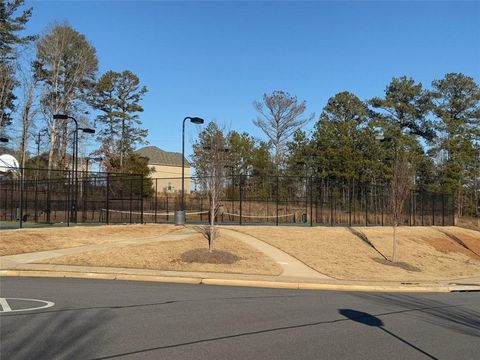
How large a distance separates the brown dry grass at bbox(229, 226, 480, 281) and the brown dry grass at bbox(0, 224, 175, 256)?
541 centimetres

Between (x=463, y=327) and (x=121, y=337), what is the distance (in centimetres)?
617

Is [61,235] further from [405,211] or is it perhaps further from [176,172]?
[176,172]

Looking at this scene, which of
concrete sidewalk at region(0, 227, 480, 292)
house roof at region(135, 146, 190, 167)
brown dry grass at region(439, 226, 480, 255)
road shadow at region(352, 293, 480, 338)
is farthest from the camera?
house roof at region(135, 146, 190, 167)

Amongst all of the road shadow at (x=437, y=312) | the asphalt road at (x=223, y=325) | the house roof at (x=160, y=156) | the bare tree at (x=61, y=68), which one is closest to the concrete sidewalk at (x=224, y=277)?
the road shadow at (x=437, y=312)

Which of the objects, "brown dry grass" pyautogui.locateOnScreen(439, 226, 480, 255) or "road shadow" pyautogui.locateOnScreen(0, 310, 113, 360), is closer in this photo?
"road shadow" pyautogui.locateOnScreen(0, 310, 113, 360)

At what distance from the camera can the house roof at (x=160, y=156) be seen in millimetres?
90162

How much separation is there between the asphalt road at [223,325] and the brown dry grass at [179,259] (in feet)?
13.1

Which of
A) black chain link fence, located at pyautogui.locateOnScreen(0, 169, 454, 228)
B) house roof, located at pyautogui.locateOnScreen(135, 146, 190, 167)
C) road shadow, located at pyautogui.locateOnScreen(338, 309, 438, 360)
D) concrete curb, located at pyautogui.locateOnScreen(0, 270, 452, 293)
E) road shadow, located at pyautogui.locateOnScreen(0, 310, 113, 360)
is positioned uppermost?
house roof, located at pyautogui.locateOnScreen(135, 146, 190, 167)

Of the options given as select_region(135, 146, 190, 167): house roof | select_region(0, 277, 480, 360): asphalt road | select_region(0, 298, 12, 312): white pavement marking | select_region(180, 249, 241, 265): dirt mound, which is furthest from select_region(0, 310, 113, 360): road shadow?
select_region(135, 146, 190, 167): house roof

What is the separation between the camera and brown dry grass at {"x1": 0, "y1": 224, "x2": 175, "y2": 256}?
1917 centimetres

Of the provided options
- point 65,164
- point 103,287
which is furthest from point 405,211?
point 65,164

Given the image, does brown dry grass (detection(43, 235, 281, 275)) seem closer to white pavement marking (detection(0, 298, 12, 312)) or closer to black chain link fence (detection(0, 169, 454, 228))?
white pavement marking (detection(0, 298, 12, 312))

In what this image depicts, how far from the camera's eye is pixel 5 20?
50.4 m

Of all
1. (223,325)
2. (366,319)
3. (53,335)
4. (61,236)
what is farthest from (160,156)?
(53,335)
